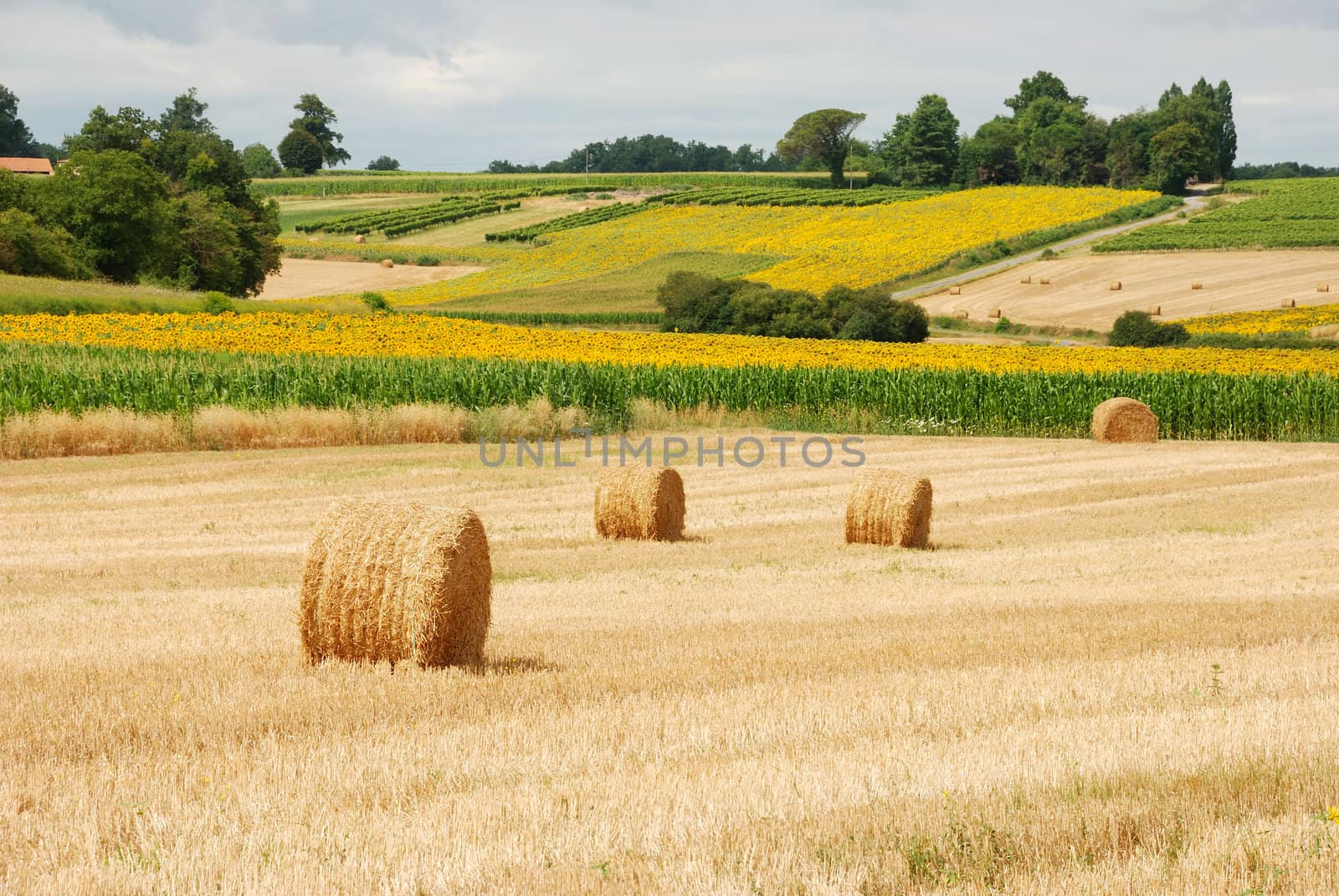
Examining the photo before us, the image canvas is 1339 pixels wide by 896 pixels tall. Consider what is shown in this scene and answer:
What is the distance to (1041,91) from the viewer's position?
178750 millimetres

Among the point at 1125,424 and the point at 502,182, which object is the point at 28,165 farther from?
the point at 1125,424

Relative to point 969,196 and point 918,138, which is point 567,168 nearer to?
point 918,138

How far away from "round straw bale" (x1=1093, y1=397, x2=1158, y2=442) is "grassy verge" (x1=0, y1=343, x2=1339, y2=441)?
2.54m

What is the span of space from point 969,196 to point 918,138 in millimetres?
26968

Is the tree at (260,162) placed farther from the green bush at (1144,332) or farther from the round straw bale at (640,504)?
the round straw bale at (640,504)

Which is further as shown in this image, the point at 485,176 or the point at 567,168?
the point at 567,168

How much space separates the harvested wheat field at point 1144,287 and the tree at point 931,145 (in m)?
54.4

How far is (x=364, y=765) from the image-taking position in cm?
613

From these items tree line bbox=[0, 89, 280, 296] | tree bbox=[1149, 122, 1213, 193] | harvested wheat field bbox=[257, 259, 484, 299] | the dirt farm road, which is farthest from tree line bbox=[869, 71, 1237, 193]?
tree line bbox=[0, 89, 280, 296]

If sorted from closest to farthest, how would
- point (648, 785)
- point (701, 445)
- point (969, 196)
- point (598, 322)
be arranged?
point (648, 785)
point (701, 445)
point (598, 322)
point (969, 196)

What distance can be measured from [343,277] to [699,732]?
81.6 meters

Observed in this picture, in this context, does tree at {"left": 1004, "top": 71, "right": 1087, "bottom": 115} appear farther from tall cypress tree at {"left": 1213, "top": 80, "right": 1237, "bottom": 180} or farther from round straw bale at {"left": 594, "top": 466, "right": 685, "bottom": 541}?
round straw bale at {"left": 594, "top": 466, "right": 685, "bottom": 541}

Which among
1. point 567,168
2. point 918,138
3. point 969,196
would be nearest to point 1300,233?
point 969,196

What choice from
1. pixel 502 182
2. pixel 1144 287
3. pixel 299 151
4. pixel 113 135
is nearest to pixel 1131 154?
pixel 1144 287
